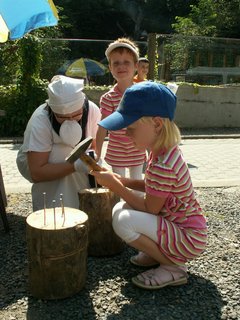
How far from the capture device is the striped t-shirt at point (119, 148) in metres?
3.65

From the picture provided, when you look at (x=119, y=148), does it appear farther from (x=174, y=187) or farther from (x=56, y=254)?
(x=56, y=254)

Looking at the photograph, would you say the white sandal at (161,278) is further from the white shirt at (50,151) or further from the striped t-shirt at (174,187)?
the white shirt at (50,151)

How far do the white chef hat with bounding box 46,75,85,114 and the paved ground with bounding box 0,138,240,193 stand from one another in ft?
6.10

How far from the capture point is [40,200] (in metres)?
3.26

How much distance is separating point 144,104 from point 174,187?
473mm

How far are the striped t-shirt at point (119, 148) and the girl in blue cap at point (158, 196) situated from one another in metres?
1.12

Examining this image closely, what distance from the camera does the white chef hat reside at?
2.86m

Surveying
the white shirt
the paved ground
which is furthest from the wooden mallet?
the paved ground

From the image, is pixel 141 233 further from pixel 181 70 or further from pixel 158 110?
pixel 181 70

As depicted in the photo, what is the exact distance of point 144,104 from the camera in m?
2.28

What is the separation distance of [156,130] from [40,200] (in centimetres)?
127

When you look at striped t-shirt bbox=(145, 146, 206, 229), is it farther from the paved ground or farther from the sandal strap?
the paved ground

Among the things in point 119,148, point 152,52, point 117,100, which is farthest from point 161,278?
point 152,52

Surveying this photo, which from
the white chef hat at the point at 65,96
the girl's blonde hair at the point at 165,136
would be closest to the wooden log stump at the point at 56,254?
the girl's blonde hair at the point at 165,136
